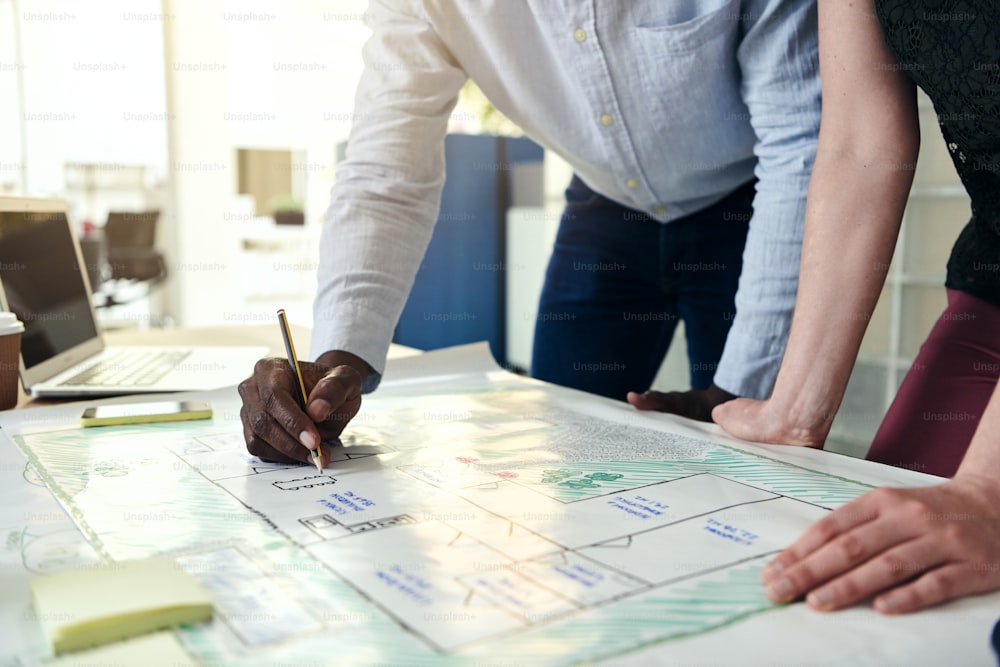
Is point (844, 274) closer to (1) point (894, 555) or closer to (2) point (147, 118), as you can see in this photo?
(1) point (894, 555)

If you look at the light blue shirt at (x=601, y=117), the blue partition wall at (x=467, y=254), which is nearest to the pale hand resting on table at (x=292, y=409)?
the light blue shirt at (x=601, y=117)

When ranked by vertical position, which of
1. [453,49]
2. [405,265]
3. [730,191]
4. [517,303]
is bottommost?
[517,303]

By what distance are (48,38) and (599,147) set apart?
17.5 feet

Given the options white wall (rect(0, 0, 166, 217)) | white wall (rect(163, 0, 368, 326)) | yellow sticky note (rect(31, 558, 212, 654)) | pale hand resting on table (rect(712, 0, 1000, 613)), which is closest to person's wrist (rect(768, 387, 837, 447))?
pale hand resting on table (rect(712, 0, 1000, 613))

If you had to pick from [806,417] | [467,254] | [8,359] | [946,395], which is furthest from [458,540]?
[467,254]

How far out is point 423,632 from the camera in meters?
0.43

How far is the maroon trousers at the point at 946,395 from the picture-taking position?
0.84 meters

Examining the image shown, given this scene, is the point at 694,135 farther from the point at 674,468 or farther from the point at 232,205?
the point at 232,205

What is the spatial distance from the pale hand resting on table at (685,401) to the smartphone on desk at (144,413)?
50 cm

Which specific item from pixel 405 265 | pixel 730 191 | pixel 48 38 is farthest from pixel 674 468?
pixel 48 38

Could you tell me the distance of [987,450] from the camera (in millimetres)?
565

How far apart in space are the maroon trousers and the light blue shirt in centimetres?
15

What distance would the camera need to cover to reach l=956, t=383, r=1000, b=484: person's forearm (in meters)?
0.55

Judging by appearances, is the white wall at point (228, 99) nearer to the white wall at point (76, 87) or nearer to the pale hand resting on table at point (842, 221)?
the white wall at point (76, 87)
